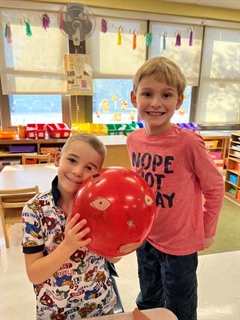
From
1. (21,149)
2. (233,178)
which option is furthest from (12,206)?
(233,178)

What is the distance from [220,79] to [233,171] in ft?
5.89

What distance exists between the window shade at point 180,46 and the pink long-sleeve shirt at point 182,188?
3.39 m

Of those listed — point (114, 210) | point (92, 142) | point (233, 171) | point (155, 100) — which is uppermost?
point (155, 100)

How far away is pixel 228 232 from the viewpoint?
262 centimetres

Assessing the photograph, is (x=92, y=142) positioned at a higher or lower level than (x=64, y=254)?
higher

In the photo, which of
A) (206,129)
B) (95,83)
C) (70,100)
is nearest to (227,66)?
(206,129)

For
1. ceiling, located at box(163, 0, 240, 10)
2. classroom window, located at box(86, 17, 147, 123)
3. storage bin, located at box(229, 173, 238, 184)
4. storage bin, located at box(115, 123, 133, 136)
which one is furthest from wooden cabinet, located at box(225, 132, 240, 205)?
ceiling, located at box(163, 0, 240, 10)

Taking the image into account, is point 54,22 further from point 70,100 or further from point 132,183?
point 132,183

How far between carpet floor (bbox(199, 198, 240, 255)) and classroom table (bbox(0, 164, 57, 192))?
157 centimetres

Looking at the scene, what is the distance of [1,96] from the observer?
359 cm

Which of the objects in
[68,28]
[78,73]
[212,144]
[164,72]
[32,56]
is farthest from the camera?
[212,144]

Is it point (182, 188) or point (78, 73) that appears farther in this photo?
point (78, 73)

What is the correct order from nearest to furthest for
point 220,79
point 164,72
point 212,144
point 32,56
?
1. point 164,72
2. point 32,56
3. point 212,144
4. point 220,79

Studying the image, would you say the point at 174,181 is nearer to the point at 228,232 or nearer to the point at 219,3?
the point at 228,232
